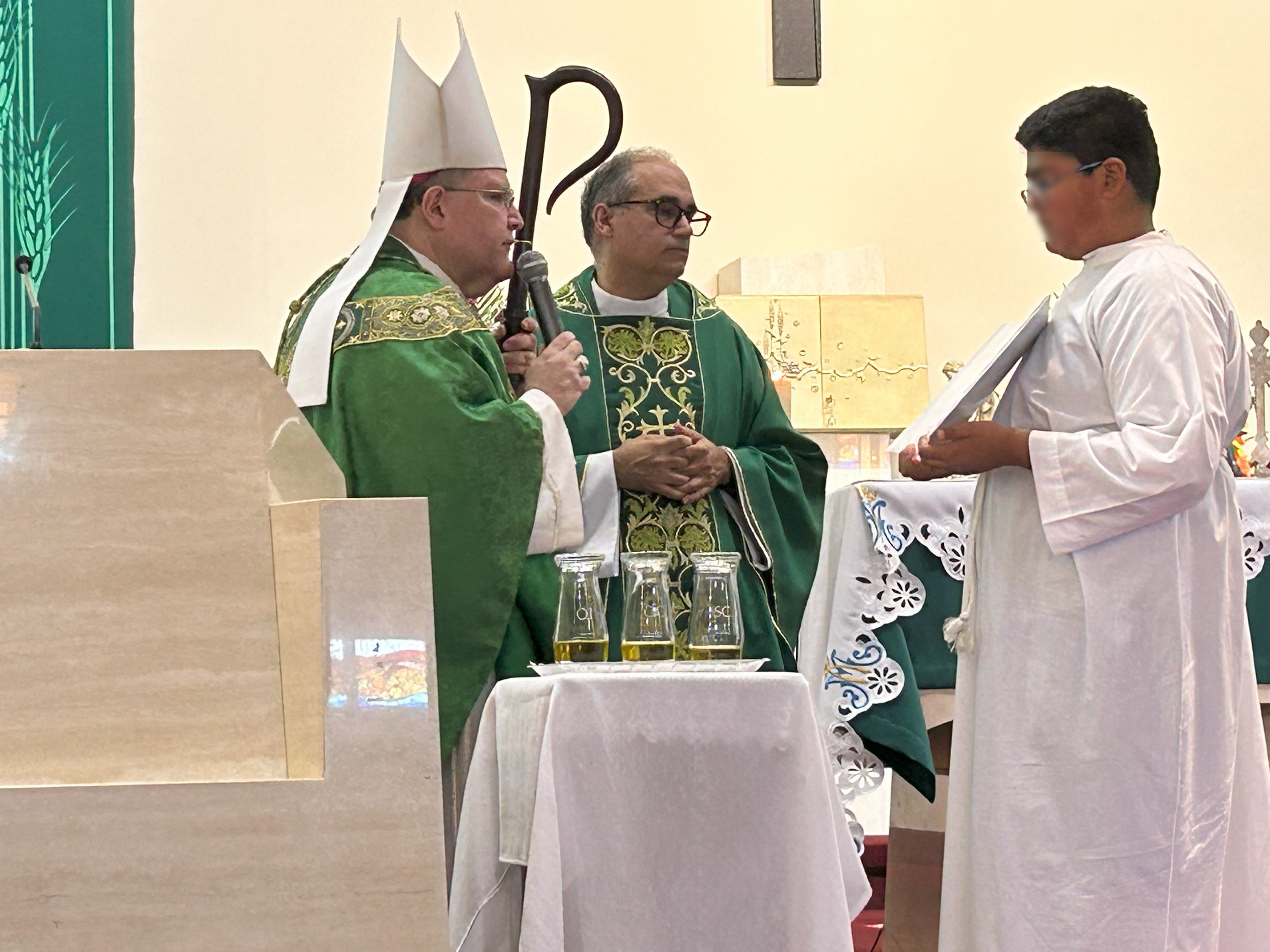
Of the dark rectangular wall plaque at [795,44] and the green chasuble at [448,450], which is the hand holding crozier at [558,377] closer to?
the green chasuble at [448,450]

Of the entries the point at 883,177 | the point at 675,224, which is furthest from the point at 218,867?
the point at 883,177

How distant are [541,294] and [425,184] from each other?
0.34 metres

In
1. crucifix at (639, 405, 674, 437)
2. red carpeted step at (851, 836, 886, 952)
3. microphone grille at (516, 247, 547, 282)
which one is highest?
microphone grille at (516, 247, 547, 282)

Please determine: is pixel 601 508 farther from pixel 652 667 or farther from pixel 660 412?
pixel 652 667

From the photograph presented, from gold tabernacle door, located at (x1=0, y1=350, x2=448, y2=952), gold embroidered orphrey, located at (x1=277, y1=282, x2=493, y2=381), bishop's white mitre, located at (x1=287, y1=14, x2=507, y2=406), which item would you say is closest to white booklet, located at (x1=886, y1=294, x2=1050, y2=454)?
gold embroidered orphrey, located at (x1=277, y1=282, x2=493, y2=381)

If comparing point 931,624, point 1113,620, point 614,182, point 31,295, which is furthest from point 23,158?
point 1113,620

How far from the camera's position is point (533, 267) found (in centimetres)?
326

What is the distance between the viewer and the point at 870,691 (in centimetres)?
406

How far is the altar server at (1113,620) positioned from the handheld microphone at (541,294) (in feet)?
2.52

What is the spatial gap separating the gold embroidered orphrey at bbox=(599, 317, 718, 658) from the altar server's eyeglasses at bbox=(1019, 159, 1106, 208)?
0.81m

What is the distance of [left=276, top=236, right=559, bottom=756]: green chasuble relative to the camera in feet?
9.82

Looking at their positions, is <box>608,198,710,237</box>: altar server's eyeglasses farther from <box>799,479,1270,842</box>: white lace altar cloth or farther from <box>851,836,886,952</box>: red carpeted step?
<box>851,836,886,952</box>: red carpeted step

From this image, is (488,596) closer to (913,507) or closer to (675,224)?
(675,224)

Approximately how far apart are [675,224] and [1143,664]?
4.45ft
